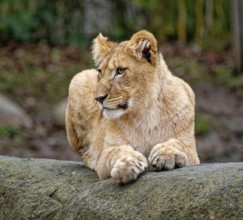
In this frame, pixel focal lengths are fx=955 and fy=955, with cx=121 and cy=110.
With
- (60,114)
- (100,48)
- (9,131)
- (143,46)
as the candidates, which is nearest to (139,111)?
(143,46)

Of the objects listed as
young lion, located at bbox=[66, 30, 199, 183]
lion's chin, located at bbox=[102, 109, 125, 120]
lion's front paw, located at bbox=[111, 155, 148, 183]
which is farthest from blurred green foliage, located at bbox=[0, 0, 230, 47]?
lion's front paw, located at bbox=[111, 155, 148, 183]

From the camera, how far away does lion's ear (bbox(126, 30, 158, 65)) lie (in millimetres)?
7266

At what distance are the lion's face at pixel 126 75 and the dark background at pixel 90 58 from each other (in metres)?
7.85

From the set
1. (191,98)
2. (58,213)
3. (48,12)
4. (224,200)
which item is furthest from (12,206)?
(48,12)

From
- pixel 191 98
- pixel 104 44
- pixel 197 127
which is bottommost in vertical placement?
pixel 197 127

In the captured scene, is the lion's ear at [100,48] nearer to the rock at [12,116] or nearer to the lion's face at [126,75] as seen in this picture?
the lion's face at [126,75]

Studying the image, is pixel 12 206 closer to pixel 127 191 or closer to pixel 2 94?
pixel 127 191

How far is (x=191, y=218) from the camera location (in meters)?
6.38

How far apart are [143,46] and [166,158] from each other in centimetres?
89

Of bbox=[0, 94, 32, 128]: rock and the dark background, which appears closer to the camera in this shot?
the dark background

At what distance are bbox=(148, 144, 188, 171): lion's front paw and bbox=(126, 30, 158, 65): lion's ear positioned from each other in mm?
709

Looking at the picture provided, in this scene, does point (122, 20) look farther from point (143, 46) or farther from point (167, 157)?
point (167, 157)

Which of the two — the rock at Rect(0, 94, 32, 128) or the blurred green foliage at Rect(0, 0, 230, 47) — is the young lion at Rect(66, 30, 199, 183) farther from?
the blurred green foliage at Rect(0, 0, 230, 47)

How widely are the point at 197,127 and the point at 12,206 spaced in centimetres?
846
